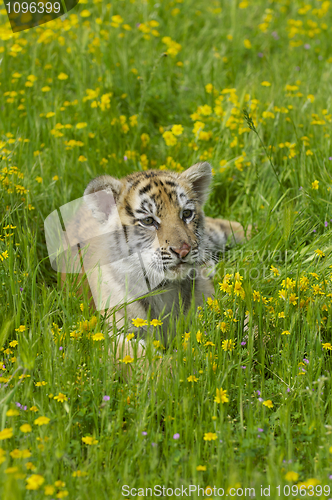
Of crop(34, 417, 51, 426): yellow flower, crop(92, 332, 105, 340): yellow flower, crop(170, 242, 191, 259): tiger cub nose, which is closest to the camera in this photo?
crop(34, 417, 51, 426): yellow flower

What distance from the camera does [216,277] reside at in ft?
12.9

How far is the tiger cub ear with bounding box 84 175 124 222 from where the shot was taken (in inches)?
156

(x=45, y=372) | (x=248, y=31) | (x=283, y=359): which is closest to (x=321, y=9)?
(x=248, y=31)

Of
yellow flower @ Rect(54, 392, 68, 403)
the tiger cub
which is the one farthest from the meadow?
the tiger cub

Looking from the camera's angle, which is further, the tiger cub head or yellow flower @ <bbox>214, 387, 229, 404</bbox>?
the tiger cub head

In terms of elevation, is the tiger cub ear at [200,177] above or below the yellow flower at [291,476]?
above

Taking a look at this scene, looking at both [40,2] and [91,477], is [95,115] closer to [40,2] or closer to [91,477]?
[40,2]

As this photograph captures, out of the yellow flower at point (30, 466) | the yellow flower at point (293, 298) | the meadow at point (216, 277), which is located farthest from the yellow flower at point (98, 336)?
the yellow flower at point (293, 298)

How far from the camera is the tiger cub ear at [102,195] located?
3975mm

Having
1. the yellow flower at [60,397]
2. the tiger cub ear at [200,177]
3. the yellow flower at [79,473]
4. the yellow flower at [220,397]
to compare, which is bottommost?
the yellow flower at [220,397]

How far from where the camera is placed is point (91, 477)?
7.61 ft

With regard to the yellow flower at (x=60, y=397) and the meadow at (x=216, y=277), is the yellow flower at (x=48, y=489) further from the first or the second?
the yellow flower at (x=60, y=397)

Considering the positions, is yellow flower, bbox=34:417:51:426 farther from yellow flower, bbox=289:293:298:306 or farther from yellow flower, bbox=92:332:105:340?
yellow flower, bbox=289:293:298:306

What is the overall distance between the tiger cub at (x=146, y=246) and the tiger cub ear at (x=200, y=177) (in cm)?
2
